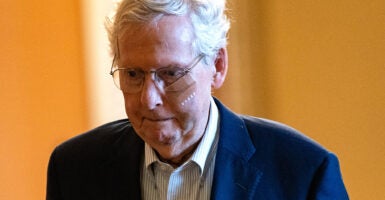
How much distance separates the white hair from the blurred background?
610 millimetres

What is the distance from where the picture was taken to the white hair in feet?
3.72

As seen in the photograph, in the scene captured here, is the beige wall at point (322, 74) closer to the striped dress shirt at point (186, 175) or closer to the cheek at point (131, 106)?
the striped dress shirt at point (186, 175)

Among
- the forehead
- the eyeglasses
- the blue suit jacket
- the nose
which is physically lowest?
the blue suit jacket

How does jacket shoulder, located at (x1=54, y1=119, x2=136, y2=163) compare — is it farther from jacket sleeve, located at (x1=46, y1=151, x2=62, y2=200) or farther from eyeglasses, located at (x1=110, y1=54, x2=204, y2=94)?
eyeglasses, located at (x1=110, y1=54, x2=204, y2=94)

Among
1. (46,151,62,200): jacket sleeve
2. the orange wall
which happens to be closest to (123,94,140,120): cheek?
(46,151,62,200): jacket sleeve

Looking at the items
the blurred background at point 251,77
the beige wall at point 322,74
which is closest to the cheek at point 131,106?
the blurred background at point 251,77

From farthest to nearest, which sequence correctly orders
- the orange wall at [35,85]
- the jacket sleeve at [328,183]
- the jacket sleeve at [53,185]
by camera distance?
the orange wall at [35,85], the jacket sleeve at [53,185], the jacket sleeve at [328,183]

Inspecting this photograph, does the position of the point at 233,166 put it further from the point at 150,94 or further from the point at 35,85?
the point at 35,85

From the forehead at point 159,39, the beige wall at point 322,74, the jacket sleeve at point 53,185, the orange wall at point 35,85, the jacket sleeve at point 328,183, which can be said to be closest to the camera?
the forehead at point 159,39

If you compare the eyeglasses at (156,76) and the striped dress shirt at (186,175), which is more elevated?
the eyeglasses at (156,76)

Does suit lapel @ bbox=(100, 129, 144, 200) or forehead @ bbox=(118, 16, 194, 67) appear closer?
forehead @ bbox=(118, 16, 194, 67)

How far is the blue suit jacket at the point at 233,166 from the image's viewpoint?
1.25 metres

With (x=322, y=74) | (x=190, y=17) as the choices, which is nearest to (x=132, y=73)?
(x=190, y=17)

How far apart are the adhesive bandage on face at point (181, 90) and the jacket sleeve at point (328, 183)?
0.36 m
